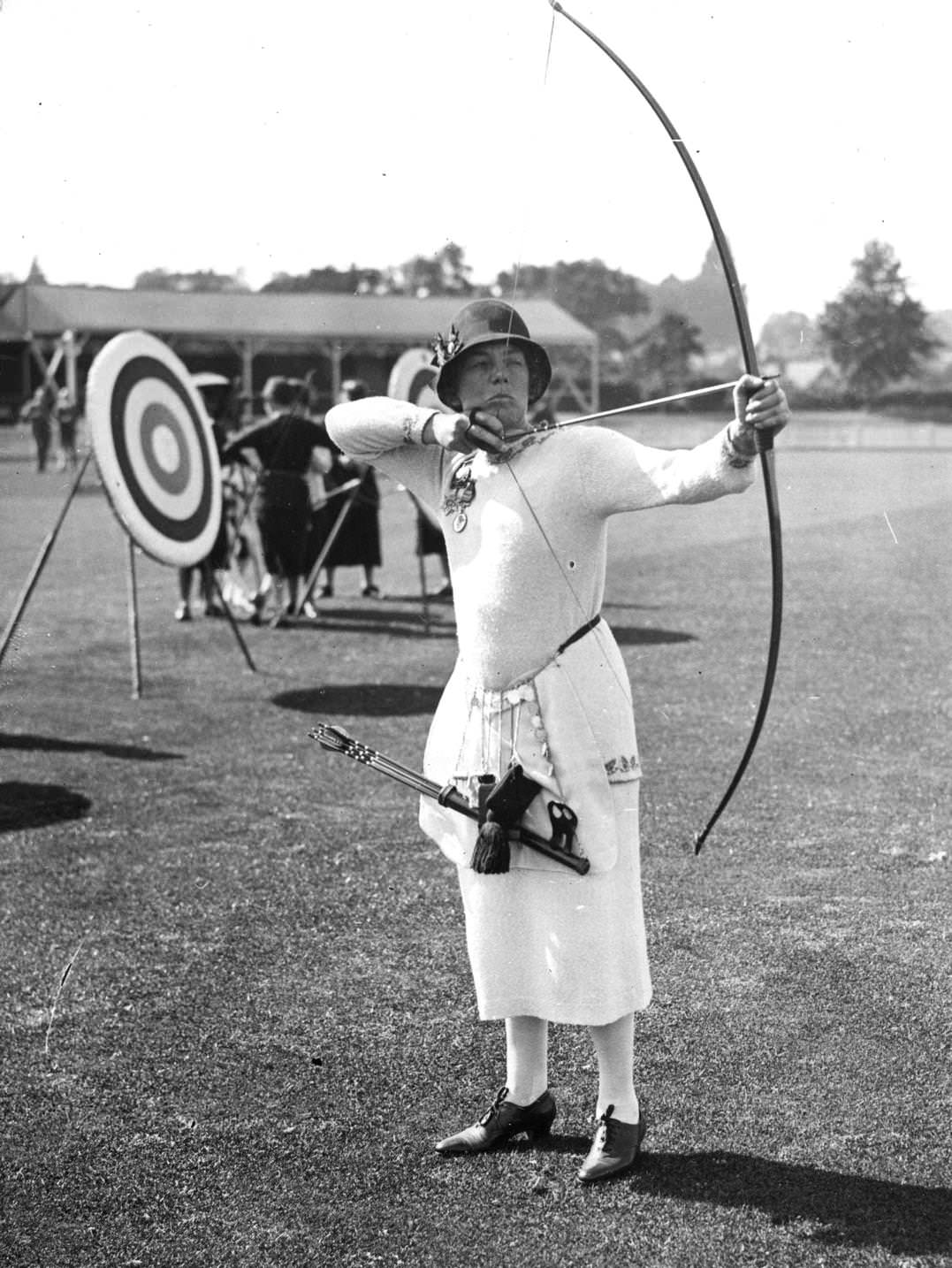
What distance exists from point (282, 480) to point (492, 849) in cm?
758

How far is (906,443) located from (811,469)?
4.56 m

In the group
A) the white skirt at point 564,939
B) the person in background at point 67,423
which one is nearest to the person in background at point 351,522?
the white skirt at point 564,939

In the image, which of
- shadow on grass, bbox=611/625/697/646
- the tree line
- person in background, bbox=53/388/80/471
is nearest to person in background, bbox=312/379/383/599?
shadow on grass, bbox=611/625/697/646

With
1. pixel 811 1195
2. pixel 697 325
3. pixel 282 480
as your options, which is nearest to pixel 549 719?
pixel 811 1195

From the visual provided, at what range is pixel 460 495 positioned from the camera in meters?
3.31

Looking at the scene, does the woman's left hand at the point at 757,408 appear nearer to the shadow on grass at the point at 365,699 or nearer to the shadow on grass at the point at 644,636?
the shadow on grass at the point at 365,699

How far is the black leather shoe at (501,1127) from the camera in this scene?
130 inches

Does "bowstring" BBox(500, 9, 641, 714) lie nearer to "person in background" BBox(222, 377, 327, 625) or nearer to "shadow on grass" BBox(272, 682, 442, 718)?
"shadow on grass" BBox(272, 682, 442, 718)

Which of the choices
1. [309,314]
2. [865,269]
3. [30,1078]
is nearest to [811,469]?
[309,314]

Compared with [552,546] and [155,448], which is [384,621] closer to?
[155,448]

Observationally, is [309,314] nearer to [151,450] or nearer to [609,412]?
[151,450]

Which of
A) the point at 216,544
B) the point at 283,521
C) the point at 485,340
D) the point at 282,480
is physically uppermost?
the point at 485,340

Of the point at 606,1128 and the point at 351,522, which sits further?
the point at 351,522

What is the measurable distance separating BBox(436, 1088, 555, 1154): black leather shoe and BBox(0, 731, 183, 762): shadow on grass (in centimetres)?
400
